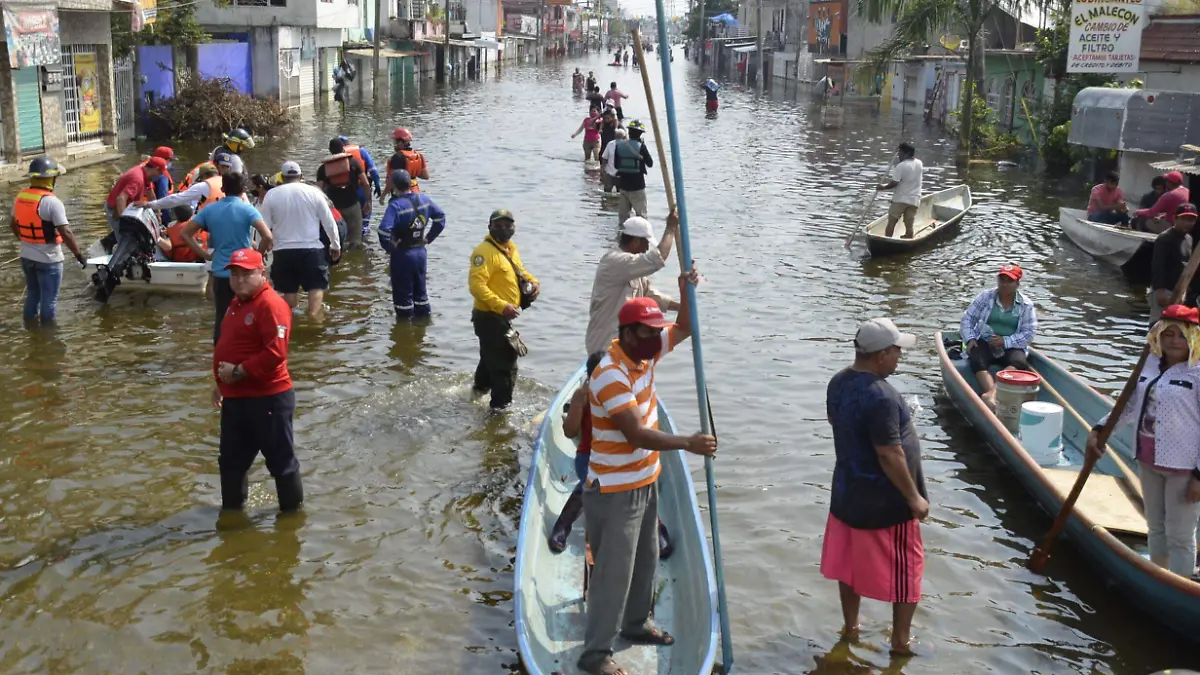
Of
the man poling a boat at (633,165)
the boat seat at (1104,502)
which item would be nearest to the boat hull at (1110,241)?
the man poling a boat at (633,165)

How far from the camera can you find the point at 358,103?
158 feet

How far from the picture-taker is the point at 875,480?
608 cm

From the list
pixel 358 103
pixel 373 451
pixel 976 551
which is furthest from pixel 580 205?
pixel 358 103

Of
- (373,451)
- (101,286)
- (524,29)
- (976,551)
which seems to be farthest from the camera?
(524,29)

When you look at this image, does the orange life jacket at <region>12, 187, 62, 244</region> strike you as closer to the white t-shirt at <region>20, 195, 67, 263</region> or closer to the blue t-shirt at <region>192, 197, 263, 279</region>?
the white t-shirt at <region>20, 195, 67, 263</region>

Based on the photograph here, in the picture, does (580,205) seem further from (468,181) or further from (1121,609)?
(1121,609)

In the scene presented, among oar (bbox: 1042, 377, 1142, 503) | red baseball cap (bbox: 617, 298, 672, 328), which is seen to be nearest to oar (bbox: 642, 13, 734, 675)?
red baseball cap (bbox: 617, 298, 672, 328)

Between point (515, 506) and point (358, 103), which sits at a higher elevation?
point (358, 103)

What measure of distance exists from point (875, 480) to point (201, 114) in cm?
2849

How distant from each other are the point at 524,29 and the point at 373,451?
382 feet

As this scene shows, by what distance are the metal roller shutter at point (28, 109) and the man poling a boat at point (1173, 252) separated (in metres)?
20.9

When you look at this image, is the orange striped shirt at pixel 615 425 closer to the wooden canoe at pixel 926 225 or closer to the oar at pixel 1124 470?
the oar at pixel 1124 470

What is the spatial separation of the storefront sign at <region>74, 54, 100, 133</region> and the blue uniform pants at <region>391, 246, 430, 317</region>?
16406 mm

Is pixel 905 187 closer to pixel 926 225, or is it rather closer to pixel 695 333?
pixel 926 225
